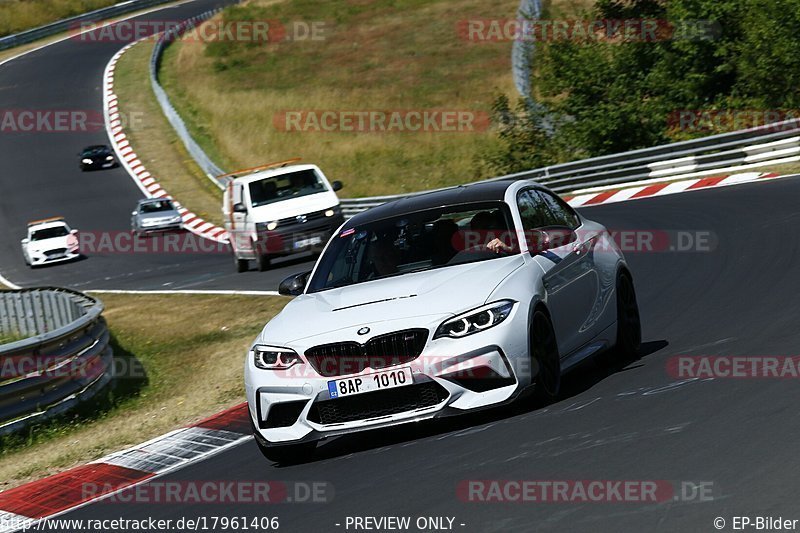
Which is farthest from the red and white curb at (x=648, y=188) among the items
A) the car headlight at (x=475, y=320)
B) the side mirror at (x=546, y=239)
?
the car headlight at (x=475, y=320)

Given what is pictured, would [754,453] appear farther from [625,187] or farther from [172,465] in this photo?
[625,187]

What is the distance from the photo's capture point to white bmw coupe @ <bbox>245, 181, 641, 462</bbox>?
7594 millimetres

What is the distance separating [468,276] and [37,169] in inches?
1839

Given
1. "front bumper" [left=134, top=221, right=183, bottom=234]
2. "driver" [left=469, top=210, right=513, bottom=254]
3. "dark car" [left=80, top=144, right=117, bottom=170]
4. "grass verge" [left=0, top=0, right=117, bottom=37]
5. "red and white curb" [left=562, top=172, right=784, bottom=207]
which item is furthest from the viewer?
"grass verge" [left=0, top=0, right=117, bottom=37]

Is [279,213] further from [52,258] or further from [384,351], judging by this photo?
[384,351]

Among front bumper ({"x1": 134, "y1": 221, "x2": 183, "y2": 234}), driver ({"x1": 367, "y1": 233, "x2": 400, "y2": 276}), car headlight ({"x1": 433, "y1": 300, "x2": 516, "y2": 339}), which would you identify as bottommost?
front bumper ({"x1": 134, "y1": 221, "x2": 183, "y2": 234})

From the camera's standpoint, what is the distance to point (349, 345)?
25.1 ft

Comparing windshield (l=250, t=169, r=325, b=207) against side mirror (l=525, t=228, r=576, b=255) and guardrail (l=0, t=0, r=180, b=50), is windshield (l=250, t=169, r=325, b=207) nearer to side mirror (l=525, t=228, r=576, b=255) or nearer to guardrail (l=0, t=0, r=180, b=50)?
side mirror (l=525, t=228, r=576, b=255)

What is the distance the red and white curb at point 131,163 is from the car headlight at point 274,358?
26701 millimetres

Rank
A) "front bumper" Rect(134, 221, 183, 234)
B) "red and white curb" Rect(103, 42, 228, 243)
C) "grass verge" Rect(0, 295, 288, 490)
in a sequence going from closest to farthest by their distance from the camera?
"grass verge" Rect(0, 295, 288, 490) < "front bumper" Rect(134, 221, 183, 234) < "red and white curb" Rect(103, 42, 228, 243)

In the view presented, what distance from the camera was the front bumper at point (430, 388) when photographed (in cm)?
754

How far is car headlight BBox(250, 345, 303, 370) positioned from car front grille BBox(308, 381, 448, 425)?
34cm

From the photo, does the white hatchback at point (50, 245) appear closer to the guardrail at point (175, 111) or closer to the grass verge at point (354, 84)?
the guardrail at point (175, 111)

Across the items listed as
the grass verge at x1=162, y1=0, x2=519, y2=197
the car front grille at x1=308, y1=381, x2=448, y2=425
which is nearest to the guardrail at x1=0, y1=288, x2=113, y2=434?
the car front grille at x1=308, y1=381, x2=448, y2=425
